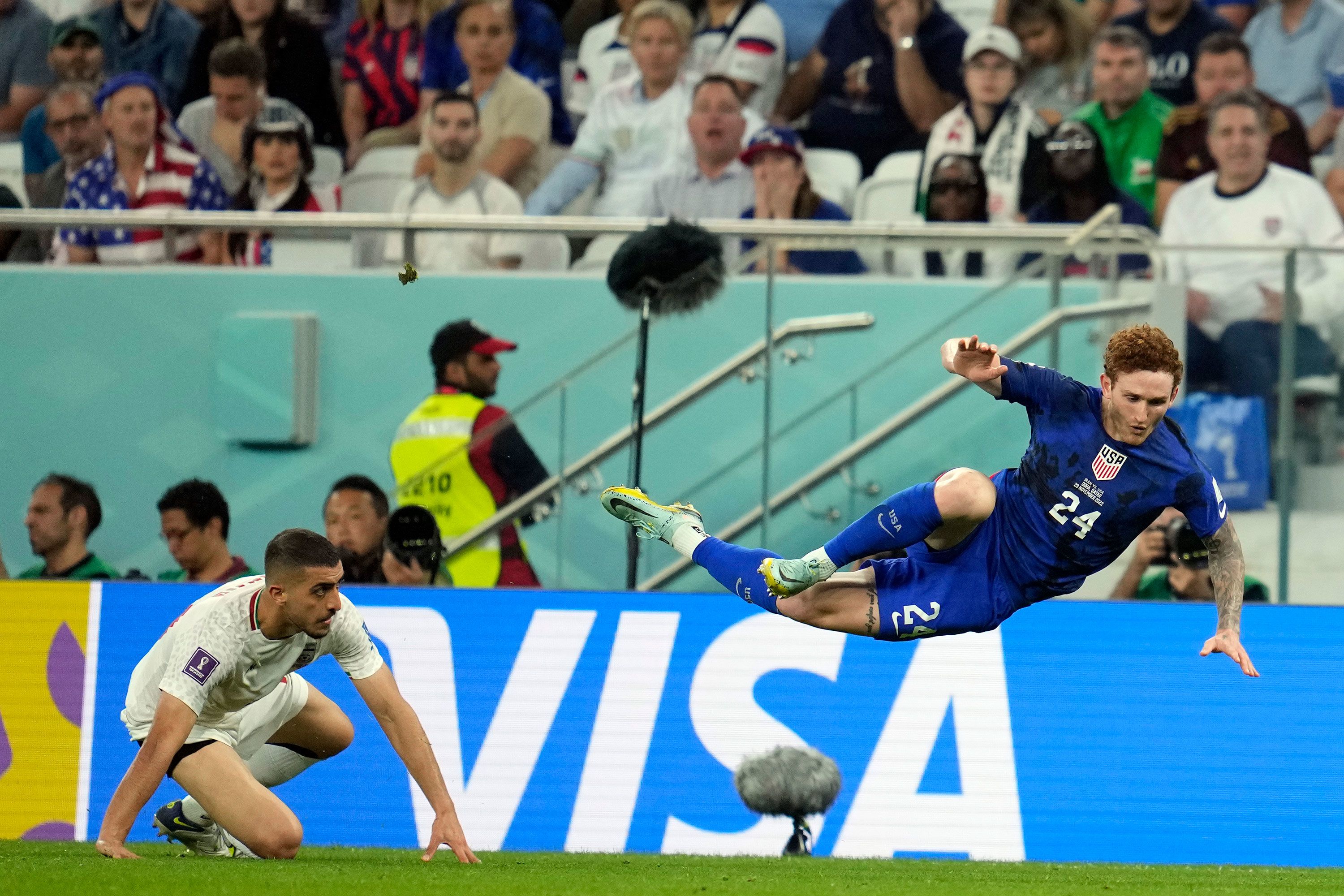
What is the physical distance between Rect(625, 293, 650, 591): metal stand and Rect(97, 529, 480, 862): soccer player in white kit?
1.70 meters

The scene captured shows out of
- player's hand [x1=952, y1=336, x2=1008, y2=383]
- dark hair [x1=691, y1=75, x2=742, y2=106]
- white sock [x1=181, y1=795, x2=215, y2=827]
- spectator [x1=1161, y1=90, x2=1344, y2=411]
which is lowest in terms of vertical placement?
white sock [x1=181, y1=795, x2=215, y2=827]

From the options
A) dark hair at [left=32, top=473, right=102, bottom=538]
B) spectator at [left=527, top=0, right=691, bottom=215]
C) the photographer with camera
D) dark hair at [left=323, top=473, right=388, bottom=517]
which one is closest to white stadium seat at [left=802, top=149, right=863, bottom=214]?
spectator at [left=527, top=0, right=691, bottom=215]

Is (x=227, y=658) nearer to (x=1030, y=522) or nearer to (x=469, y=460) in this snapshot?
(x=469, y=460)

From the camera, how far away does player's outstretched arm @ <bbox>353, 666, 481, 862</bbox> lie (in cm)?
609

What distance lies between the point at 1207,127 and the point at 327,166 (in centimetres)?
540

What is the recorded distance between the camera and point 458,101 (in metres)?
10.4

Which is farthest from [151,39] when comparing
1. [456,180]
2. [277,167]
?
[456,180]

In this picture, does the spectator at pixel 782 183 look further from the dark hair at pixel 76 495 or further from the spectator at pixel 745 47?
the dark hair at pixel 76 495

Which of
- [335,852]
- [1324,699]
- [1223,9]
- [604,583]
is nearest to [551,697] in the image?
[604,583]

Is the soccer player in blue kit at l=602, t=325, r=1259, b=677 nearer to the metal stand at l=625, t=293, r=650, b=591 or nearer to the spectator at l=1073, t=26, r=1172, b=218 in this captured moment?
the metal stand at l=625, t=293, r=650, b=591

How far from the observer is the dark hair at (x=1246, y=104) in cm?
930

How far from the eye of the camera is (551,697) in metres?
7.94

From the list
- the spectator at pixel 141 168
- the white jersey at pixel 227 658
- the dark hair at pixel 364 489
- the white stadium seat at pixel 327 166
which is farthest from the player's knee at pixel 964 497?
the white stadium seat at pixel 327 166

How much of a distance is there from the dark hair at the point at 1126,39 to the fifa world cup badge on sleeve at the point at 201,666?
6.44 meters
